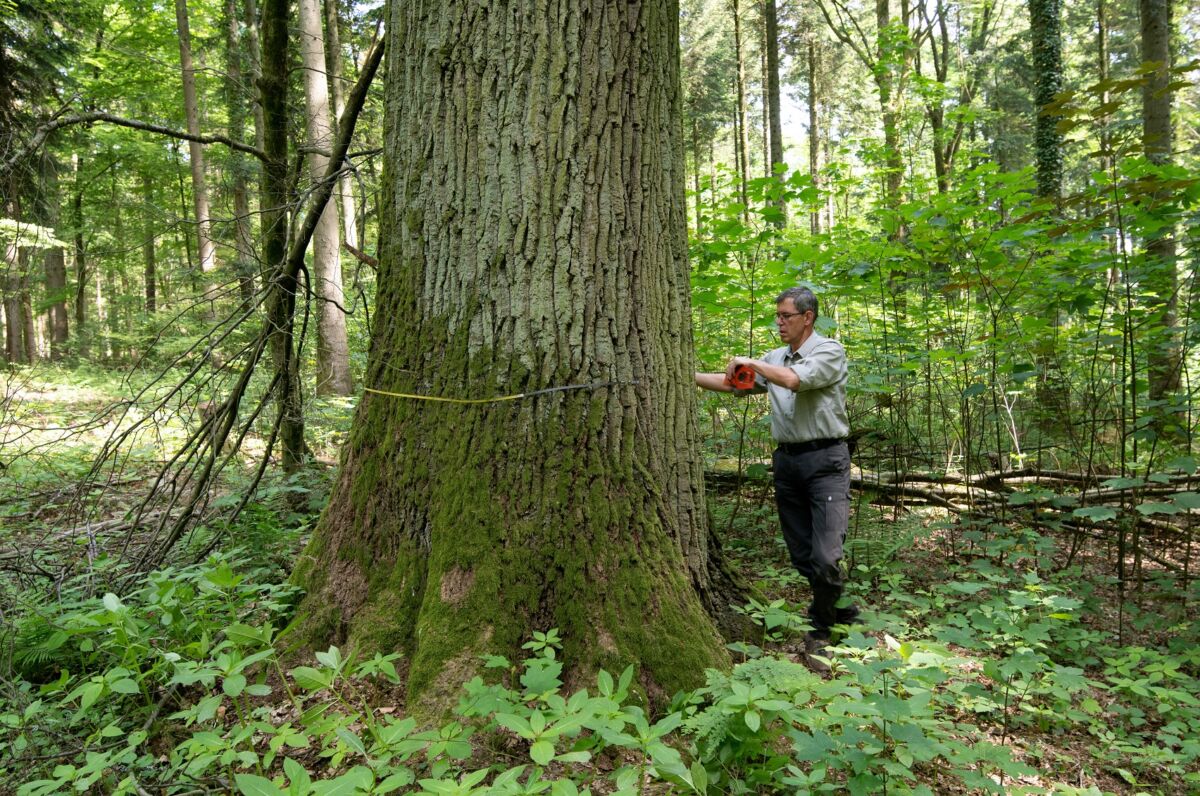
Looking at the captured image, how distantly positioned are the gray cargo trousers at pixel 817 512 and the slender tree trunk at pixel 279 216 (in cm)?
302

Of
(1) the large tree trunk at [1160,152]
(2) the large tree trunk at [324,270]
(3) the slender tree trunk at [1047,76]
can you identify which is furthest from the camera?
(3) the slender tree trunk at [1047,76]

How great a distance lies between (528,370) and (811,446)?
2018 millimetres

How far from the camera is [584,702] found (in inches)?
61.2

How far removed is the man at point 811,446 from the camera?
3420 mm

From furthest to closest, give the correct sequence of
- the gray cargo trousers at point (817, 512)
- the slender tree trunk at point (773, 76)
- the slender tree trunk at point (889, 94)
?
the slender tree trunk at point (773, 76) < the slender tree trunk at point (889, 94) < the gray cargo trousers at point (817, 512)

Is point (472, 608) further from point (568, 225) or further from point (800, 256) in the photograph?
point (800, 256)

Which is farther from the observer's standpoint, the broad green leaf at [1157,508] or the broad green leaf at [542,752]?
the broad green leaf at [1157,508]

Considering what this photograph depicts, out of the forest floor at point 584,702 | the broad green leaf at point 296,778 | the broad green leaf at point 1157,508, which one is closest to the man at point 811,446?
the forest floor at point 584,702

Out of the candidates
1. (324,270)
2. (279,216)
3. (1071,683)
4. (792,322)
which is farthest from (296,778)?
(324,270)

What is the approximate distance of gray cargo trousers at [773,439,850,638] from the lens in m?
3.40

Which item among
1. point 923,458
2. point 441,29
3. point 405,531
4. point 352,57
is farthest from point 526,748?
point 352,57

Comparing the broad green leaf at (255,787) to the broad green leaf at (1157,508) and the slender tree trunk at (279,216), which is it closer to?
A: the slender tree trunk at (279,216)

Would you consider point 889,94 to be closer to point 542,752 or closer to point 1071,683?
point 1071,683

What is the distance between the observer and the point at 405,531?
2.54 metres
